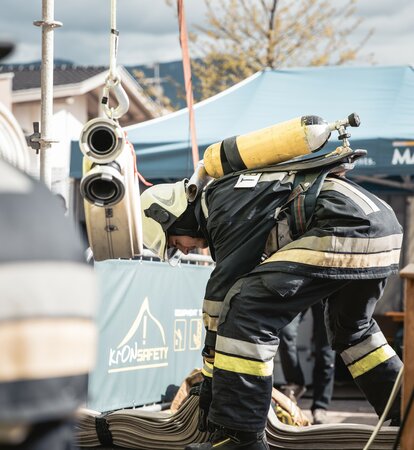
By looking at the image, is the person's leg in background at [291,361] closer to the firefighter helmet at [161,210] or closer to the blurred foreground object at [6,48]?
the firefighter helmet at [161,210]

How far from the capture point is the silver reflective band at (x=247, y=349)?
419 centimetres

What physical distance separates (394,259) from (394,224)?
179 millimetres

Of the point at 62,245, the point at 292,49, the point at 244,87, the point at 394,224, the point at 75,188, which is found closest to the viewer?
the point at 62,245

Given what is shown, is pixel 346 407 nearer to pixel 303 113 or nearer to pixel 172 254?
pixel 303 113

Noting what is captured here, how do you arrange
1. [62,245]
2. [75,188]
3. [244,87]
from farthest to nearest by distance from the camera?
[75,188] < [244,87] < [62,245]

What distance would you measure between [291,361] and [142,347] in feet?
6.67

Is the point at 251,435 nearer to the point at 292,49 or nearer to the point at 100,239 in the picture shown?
the point at 100,239

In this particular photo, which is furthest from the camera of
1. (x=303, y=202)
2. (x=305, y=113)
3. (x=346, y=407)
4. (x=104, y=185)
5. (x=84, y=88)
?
(x=84, y=88)

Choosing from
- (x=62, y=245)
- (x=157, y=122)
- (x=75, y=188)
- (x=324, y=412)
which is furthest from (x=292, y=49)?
(x=62, y=245)

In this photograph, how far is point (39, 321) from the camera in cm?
156

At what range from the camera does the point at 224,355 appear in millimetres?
4234

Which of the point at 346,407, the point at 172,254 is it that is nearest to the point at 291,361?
the point at 346,407

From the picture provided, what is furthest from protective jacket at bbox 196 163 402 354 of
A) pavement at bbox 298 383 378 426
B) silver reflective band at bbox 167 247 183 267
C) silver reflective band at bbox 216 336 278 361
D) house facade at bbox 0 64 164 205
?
house facade at bbox 0 64 164 205

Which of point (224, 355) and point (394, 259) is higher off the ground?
point (394, 259)
